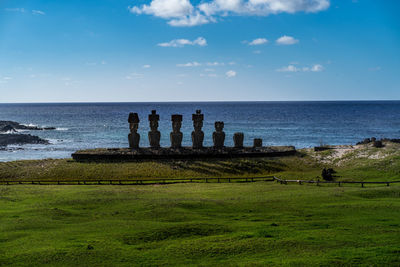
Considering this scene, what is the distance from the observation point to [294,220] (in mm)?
24188

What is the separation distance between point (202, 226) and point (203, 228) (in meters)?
0.30

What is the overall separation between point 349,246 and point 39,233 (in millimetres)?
15305

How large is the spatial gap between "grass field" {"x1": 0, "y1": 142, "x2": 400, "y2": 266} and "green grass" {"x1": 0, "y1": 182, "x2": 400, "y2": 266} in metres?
0.05

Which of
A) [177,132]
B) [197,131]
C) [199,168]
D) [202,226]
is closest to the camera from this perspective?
[202,226]

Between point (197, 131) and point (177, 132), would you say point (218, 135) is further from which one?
point (177, 132)

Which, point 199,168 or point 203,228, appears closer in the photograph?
point 203,228

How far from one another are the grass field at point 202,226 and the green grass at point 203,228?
5 centimetres

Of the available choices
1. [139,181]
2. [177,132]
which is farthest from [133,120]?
[139,181]

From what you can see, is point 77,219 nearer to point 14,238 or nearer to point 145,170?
point 14,238

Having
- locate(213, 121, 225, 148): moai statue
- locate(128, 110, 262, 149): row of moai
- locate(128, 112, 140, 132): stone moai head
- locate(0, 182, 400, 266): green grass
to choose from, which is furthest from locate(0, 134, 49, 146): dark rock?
locate(0, 182, 400, 266): green grass

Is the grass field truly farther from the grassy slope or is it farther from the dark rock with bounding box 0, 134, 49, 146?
the dark rock with bounding box 0, 134, 49, 146

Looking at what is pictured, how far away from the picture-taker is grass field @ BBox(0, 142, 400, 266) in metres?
18.0

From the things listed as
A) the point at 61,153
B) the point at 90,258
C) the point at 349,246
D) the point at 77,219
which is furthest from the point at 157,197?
the point at 61,153

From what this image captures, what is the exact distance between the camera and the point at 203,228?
875 inches
